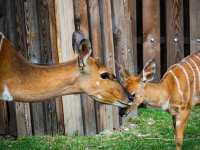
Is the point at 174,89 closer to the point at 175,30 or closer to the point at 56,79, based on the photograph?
the point at 56,79

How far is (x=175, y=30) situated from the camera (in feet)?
25.9

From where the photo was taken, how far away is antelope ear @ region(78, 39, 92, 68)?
503cm

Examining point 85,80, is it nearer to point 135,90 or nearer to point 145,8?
point 135,90

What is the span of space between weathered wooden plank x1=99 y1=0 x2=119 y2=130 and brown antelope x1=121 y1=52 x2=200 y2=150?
0.66 meters

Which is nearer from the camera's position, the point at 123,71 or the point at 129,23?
the point at 123,71

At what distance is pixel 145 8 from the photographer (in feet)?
25.3

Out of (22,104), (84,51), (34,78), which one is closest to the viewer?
(84,51)

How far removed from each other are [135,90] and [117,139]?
869 millimetres

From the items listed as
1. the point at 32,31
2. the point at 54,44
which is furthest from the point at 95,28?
the point at 32,31

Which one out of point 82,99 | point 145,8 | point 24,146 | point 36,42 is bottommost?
point 24,146

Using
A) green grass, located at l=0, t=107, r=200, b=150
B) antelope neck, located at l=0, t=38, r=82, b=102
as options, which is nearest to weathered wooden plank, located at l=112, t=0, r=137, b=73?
green grass, located at l=0, t=107, r=200, b=150

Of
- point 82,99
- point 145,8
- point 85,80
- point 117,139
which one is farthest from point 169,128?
point 85,80

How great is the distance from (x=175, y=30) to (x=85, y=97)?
1.78m

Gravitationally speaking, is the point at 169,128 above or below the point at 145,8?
below
